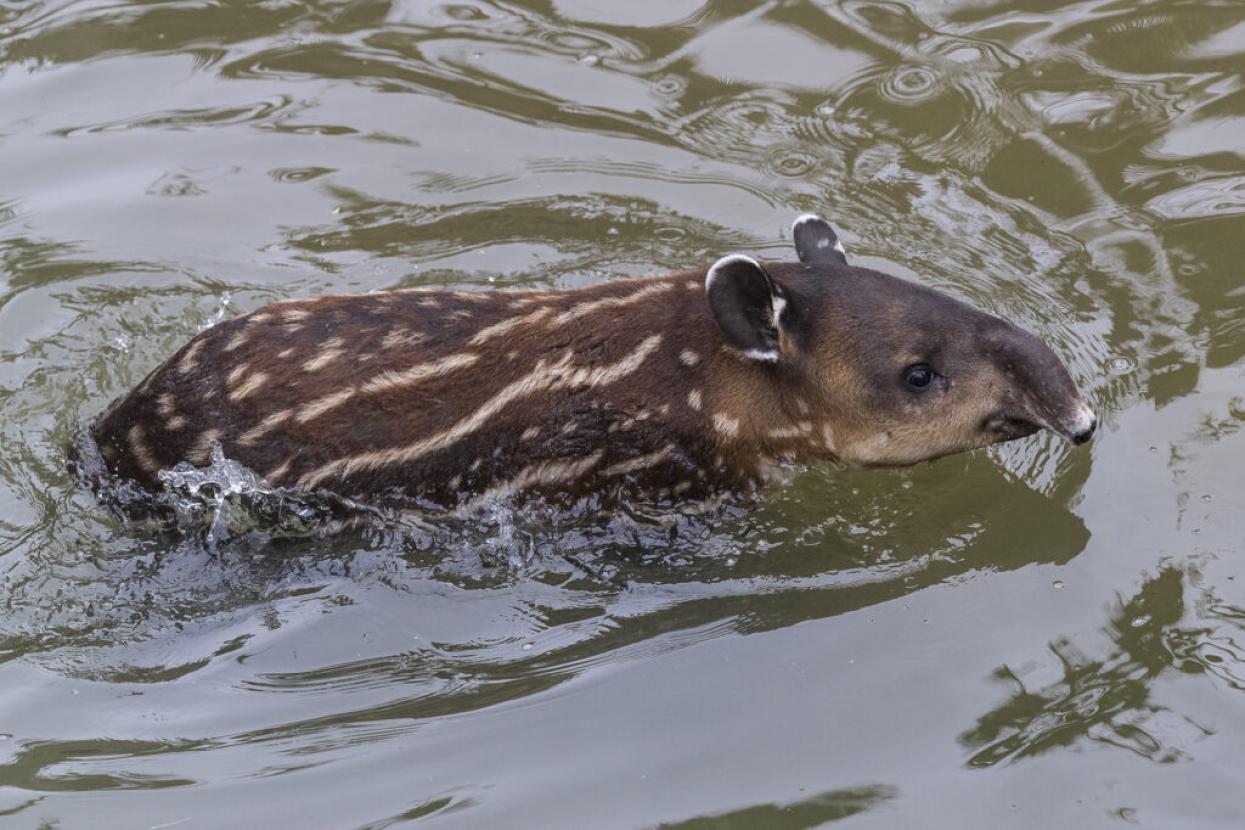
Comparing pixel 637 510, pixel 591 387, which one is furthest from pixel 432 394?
pixel 637 510

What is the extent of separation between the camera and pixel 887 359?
6977 millimetres

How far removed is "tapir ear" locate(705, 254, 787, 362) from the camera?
6.68 m

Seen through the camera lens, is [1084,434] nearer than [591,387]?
Yes

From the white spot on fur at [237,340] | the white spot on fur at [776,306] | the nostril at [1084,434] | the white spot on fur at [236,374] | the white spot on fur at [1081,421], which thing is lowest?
the nostril at [1084,434]

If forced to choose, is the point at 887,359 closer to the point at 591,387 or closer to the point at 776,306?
the point at 776,306

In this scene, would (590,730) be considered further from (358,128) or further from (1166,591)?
(358,128)

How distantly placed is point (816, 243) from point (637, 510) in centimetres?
158

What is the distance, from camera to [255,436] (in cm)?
688

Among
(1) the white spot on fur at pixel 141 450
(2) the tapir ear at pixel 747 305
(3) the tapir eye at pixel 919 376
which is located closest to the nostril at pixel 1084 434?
(3) the tapir eye at pixel 919 376

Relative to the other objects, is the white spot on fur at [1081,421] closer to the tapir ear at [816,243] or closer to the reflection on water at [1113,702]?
the reflection on water at [1113,702]

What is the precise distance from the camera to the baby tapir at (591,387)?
6.89 m

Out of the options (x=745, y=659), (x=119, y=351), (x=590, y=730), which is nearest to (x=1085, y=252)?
(x=745, y=659)

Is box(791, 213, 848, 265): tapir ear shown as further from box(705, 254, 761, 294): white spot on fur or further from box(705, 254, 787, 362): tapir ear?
box(705, 254, 761, 294): white spot on fur

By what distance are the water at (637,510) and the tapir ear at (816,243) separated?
1211 millimetres
